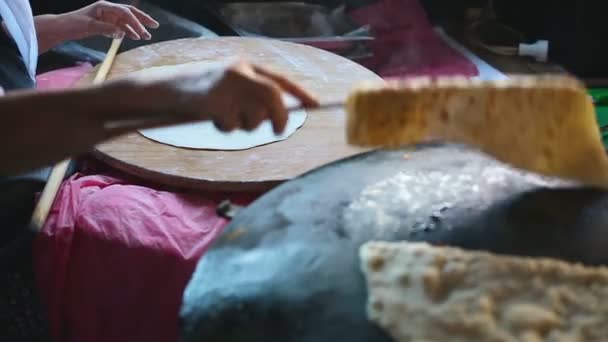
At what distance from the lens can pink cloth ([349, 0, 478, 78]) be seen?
6.22ft

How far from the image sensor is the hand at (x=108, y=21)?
135 centimetres

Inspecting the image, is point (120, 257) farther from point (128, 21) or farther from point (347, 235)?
point (128, 21)

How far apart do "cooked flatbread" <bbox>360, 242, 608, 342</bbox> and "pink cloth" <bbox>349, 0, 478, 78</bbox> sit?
131cm

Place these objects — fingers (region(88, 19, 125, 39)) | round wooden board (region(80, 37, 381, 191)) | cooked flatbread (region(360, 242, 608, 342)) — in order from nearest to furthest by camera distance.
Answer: cooked flatbread (region(360, 242, 608, 342)), round wooden board (region(80, 37, 381, 191)), fingers (region(88, 19, 125, 39))

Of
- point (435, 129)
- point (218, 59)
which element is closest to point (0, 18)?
point (218, 59)

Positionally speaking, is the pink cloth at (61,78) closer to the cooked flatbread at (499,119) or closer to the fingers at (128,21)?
the fingers at (128,21)

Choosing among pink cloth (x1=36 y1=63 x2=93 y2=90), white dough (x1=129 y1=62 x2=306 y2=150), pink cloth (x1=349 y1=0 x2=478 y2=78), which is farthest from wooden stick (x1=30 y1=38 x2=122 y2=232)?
pink cloth (x1=349 y1=0 x2=478 y2=78)

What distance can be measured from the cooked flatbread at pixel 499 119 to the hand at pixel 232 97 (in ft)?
0.28

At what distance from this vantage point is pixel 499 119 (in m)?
0.64

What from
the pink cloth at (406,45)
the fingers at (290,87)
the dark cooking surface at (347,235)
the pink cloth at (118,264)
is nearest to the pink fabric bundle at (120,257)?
the pink cloth at (118,264)

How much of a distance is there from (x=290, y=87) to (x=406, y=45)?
4.76 ft

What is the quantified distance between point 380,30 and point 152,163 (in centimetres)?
115

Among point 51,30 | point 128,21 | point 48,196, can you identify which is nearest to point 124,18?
point 128,21

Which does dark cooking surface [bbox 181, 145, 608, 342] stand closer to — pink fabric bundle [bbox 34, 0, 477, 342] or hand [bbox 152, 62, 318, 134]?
hand [bbox 152, 62, 318, 134]
